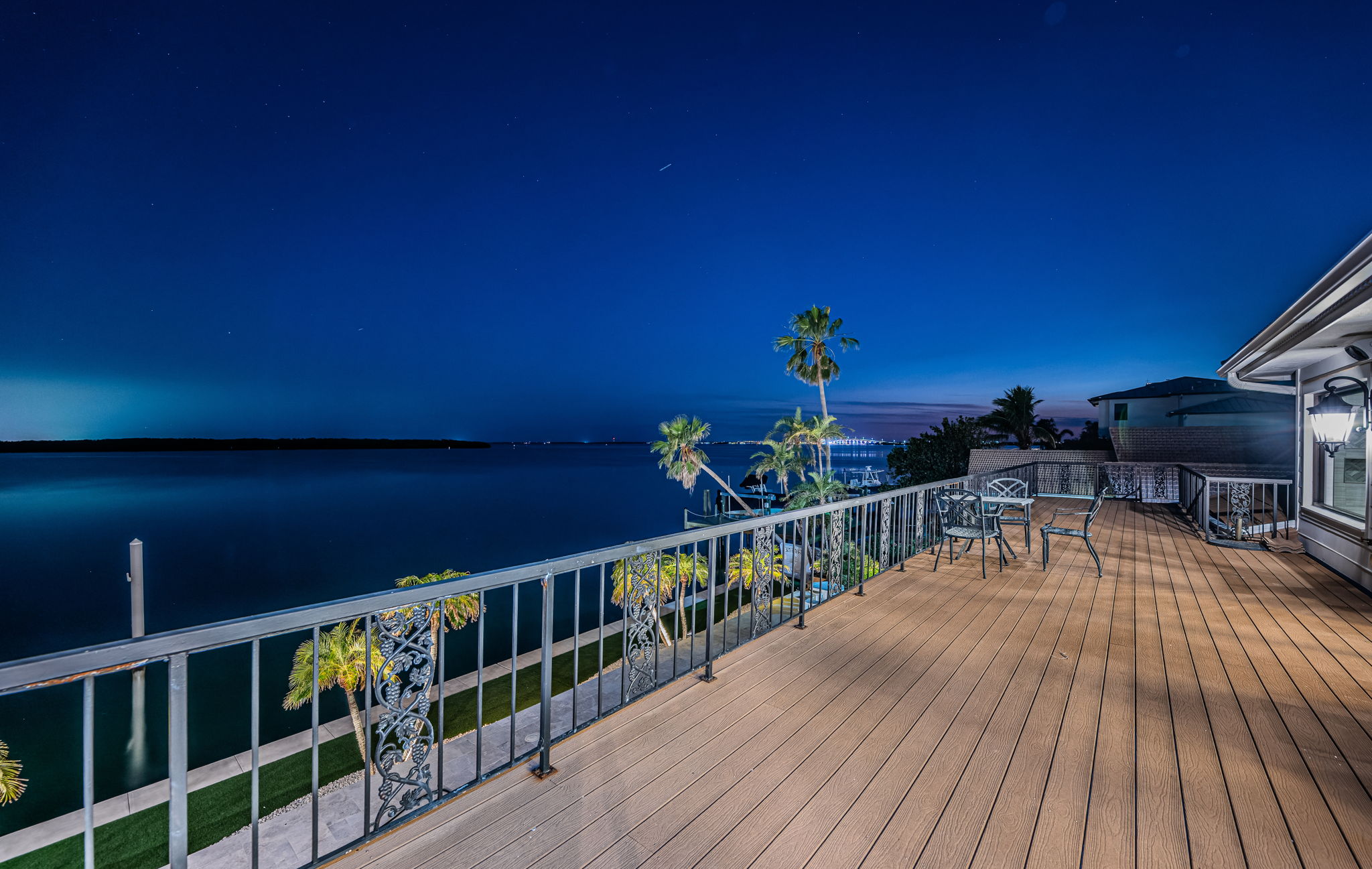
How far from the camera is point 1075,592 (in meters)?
4.71

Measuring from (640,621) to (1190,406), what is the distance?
24.5 m

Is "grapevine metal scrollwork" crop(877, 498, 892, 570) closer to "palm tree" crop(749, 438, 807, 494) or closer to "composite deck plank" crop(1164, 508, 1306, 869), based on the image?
"composite deck plank" crop(1164, 508, 1306, 869)

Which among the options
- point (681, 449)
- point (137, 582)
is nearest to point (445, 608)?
point (137, 582)

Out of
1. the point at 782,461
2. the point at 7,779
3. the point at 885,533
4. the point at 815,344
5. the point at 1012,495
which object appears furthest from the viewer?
the point at 815,344

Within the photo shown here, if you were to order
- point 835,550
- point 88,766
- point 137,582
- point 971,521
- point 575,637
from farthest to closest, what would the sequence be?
point 137,582
point 971,521
point 835,550
point 575,637
point 88,766

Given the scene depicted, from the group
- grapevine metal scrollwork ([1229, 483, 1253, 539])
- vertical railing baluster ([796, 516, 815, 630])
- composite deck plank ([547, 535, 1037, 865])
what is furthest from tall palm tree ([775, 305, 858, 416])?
composite deck plank ([547, 535, 1037, 865])

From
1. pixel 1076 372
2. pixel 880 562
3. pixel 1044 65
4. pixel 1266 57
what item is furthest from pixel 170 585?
pixel 1076 372

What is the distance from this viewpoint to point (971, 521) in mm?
5820

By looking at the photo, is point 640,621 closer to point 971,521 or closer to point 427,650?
point 427,650

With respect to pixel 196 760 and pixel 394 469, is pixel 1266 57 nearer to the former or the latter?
pixel 196 760

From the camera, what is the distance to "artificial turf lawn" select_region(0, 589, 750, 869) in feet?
24.2

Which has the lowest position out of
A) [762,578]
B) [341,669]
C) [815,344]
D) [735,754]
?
[341,669]

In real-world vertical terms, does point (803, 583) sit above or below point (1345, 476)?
below

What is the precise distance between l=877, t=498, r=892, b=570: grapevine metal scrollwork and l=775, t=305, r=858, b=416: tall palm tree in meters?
20.4
